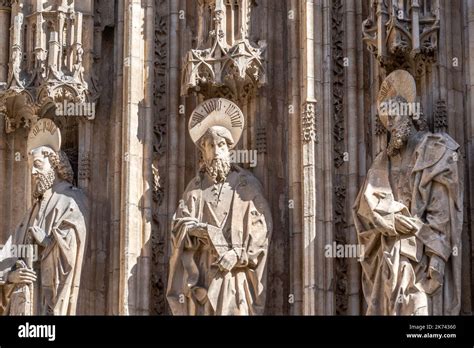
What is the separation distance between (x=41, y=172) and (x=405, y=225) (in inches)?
189

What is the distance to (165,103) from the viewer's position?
87.2 ft

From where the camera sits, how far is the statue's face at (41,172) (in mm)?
26328

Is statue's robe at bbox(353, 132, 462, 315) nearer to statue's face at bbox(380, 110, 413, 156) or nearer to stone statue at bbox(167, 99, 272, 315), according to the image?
statue's face at bbox(380, 110, 413, 156)

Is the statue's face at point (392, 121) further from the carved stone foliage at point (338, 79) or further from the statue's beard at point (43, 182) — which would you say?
the statue's beard at point (43, 182)

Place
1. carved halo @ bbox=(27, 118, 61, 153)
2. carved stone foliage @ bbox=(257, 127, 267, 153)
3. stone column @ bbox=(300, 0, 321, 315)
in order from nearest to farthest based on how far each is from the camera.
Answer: stone column @ bbox=(300, 0, 321, 315), carved stone foliage @ bbox=(257, 127, 267, 153), carved halo @ bbox=(27, 118, 61, 153)

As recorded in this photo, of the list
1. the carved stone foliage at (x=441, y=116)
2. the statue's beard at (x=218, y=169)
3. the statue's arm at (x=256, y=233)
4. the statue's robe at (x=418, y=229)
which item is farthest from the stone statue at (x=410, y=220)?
the statue's beard at (x=218, y=169)

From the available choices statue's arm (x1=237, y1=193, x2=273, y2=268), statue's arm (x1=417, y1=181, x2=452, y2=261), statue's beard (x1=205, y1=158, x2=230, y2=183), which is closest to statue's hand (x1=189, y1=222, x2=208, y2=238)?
statue's arm (x1=237, y1=193, x2=273, y2=268)

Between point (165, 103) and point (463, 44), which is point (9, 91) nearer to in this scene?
point (165, 103)

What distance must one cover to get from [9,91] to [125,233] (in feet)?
8.44

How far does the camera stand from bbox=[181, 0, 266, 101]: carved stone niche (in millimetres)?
26156

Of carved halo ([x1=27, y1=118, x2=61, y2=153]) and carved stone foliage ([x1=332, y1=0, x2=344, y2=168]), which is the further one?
carved halo ([x1=27, y1=118, x2=61, y2=153])

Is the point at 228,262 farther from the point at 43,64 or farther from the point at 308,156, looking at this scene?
the point at 43,64
